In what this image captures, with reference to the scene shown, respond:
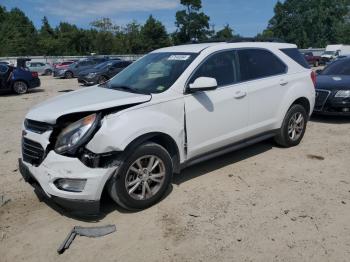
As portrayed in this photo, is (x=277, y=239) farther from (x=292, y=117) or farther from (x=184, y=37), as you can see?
(x=184, y=37)

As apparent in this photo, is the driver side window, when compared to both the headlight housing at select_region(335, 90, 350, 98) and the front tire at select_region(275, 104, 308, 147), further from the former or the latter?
the headlight housing at select_region(335, 90, 350, 98)

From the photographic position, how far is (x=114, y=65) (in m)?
21.8

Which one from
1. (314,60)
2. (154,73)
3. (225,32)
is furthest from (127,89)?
(225,32)

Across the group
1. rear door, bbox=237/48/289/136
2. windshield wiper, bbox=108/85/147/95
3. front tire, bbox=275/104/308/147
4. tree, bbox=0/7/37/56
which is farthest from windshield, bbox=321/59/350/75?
tree, bbox=0/7/37/56

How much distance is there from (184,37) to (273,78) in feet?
218

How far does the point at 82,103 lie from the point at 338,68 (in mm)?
7651

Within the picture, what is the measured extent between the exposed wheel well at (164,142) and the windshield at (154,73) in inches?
22.4

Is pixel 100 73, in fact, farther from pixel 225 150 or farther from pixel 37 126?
pixel 37 126

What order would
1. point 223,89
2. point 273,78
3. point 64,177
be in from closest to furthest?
point 64,177 → point 223,89 → point 273,78

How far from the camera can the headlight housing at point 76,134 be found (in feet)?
12.4

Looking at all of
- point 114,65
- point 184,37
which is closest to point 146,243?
point 114,65

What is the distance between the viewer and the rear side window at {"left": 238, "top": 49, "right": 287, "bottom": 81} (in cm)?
541

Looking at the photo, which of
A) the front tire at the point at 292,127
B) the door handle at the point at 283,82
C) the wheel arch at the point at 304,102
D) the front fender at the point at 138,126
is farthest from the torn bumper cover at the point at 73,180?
the wheel arch at the point at 304,102

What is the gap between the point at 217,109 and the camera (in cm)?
489
